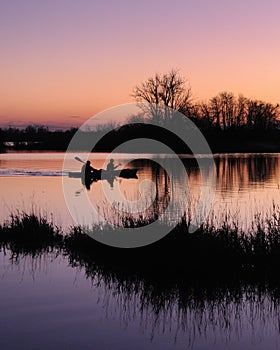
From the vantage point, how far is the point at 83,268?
1163 cm

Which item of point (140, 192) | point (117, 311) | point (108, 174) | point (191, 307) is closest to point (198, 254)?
point (191, 307)

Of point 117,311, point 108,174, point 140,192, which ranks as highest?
point 108,174

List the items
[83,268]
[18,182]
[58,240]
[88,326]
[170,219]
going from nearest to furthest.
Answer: [88,326], [83,268], [170,219], [58,240], [18,182]

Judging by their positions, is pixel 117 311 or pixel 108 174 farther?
pixel 108 174

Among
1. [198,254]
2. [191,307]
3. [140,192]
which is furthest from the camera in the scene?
[140,192]

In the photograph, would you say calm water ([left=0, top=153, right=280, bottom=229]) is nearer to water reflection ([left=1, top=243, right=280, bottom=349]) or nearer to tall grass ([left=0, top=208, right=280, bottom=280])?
tall grass ([left=0, top=208, right=280, bottom=280])

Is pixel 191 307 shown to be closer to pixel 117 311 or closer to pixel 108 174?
pixel 117 311

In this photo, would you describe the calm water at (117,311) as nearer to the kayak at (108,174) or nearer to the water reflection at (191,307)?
the water reflection at (191,307)

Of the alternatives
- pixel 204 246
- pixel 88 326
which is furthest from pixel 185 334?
pixel 204 246

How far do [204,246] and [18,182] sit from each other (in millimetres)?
27560

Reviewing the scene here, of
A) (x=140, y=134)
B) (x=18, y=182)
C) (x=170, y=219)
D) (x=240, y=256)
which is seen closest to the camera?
(x=240, y=256)

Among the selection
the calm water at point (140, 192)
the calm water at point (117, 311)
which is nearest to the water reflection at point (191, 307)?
the calm water at point (117, 311)

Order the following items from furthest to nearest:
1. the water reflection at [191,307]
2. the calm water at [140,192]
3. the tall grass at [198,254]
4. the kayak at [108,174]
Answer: the kayak at [108,174]
the calm water at [140,192]
the tall grass at [198,254]
the water reflection at [191,307]

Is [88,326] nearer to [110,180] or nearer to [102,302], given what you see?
[102,302]
